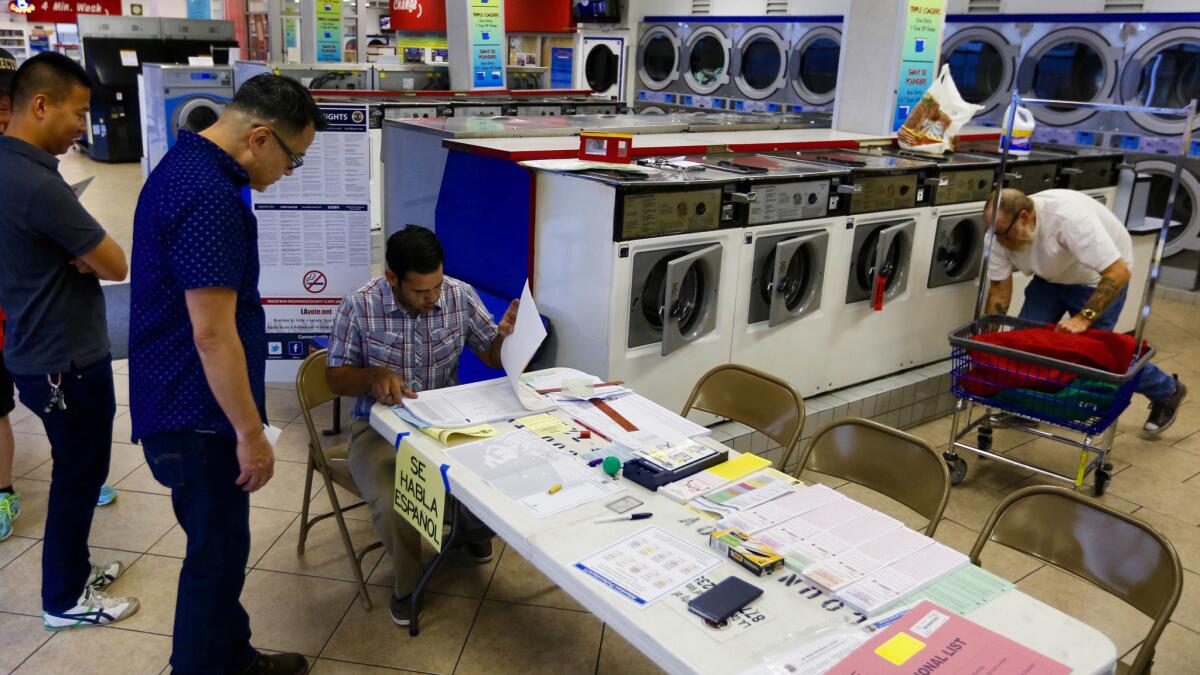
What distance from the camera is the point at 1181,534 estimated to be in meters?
3.83

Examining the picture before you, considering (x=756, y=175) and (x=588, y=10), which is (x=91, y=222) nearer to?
(x=756, y=175)

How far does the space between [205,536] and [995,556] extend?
2.94m

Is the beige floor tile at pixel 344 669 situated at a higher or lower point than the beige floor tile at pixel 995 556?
lower

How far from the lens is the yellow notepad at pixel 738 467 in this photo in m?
2.34

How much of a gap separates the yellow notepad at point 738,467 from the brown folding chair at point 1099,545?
595 millimetres

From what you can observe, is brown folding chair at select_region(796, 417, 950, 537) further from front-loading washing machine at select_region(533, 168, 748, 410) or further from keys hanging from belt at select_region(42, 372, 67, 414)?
keys hanging from belt at select_region(42, 372, 67, 414)

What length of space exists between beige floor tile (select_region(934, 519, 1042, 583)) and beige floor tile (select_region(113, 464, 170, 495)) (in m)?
3.16

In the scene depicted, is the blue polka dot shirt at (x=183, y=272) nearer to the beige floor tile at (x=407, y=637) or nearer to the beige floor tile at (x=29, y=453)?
the beige floor tile at (x=407, y=637)

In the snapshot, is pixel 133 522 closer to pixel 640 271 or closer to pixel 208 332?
pixel 208 332

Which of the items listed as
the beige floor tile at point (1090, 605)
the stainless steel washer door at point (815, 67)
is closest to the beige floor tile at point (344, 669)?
the beige floor tile at point (1090, 605)

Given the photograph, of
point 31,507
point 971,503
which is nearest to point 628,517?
point 971,503

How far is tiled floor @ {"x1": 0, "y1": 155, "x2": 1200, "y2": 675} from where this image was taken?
2.79 metres

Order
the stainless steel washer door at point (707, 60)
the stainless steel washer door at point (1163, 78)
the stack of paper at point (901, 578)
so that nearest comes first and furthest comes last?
the stack of paper at point (901, 578) < the stainless steel washer door at point (1163, 78) < the stainless steel washer door at point (707, 60)

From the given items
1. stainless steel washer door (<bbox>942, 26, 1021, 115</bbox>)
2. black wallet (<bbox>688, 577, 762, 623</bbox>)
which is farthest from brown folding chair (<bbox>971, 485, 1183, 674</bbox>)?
stainless steel washer door (<bbox>942, 26, 1021, 115</bbox>)
